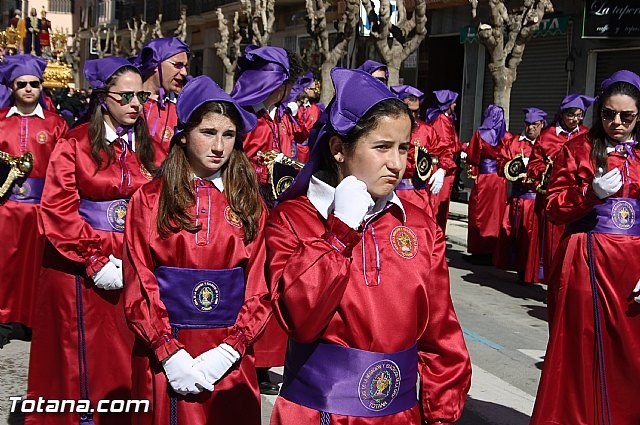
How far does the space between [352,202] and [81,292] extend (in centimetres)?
262

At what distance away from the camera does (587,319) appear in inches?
211

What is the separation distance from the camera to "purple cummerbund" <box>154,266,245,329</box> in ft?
12.9

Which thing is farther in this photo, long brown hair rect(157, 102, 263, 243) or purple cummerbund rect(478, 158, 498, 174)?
purple cummerbund rect(478, 158, 498, 174)

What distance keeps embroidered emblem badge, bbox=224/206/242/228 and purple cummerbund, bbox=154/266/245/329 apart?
20 centimetres

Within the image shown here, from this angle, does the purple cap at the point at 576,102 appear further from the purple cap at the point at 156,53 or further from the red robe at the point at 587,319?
the red robe at the point at 587,319

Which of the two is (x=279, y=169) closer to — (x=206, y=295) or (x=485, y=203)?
(x=206, y=295)

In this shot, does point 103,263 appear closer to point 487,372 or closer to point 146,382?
point 146,382

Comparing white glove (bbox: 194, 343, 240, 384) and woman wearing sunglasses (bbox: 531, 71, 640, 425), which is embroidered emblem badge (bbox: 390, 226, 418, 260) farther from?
woman wearing sunglasses (bbox: 531, 71, 640, 425)

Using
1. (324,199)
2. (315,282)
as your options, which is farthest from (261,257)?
(315,282)

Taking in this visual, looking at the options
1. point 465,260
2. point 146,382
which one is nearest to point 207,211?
point 146,382

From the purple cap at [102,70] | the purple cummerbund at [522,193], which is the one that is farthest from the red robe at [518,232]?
the purple cap at [102,70]

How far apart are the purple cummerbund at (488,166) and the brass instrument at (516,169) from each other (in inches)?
69.3

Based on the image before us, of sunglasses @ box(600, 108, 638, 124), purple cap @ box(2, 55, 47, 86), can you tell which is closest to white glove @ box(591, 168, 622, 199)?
sunglasses @ box(600, 108, 638, 124)

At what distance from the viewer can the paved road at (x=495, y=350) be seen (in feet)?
20.6
